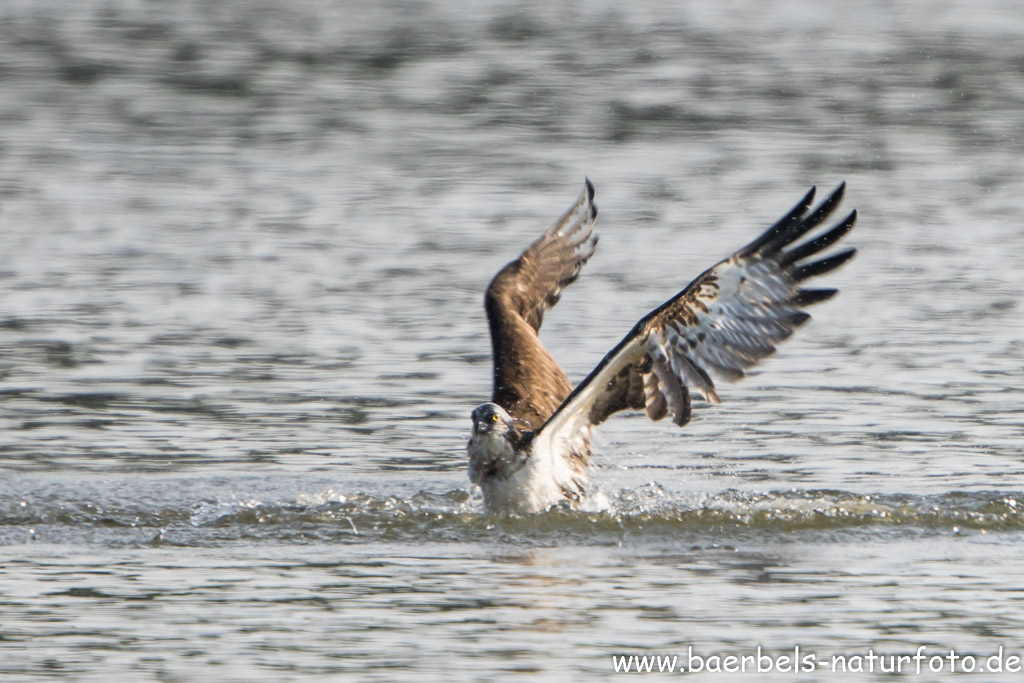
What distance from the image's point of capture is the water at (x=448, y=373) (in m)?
6.76

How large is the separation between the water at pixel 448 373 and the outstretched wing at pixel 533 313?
0.48 meters

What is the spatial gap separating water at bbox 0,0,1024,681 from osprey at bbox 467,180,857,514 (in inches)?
Answer: 8.5

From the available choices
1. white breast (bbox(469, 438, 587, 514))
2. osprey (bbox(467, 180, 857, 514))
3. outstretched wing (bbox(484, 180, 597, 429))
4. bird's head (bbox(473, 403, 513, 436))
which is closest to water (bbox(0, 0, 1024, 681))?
white breast (bbox(469, 438, 587, 514))

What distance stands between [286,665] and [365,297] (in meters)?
6.47

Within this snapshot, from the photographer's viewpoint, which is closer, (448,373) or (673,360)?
(673,360)

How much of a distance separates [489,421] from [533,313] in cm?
184

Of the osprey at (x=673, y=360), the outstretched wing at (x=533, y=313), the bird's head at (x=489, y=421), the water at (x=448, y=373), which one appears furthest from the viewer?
the outstretched wing at (x=533, y=313)

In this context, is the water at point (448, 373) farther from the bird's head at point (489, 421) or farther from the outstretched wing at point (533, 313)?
the outstretched wing at point (533, 313)

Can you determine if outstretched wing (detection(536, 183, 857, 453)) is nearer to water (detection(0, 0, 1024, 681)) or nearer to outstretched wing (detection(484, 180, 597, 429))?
water (detection(0, 0, 1024, 681))

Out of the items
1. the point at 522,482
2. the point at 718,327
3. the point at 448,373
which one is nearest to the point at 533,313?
the point at 448,373

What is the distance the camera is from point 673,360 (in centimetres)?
843

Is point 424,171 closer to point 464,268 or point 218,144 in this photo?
point 218,144

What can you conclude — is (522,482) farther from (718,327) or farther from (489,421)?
(718,327)

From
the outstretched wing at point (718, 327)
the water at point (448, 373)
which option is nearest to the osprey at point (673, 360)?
the outstretched wing at point (718, 327)
